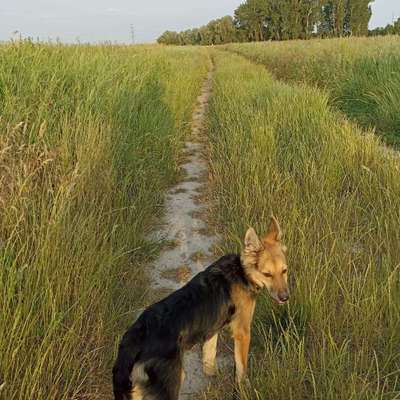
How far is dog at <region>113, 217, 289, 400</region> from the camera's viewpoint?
1.66 metres

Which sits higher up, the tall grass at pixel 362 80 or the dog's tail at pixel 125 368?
the tall grass at pixel 362 80

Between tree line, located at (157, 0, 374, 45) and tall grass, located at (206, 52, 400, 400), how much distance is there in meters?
31.7

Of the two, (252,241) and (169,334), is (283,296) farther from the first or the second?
(169,334)

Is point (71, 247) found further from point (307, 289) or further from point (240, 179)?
point (240, 179)

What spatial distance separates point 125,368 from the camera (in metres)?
1.66

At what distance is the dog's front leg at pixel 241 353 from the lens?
216 centimetres

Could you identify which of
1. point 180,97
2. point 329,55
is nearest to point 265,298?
point 180,97

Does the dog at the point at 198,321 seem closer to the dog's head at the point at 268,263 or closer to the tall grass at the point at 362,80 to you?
the dog's head at the point at 268,263

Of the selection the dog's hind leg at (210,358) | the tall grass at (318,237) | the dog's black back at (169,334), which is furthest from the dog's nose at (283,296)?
the dog's hind leg at (210,358)

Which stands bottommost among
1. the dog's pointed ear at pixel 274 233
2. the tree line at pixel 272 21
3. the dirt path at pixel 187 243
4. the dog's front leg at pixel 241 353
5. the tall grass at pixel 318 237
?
the dirt path at pixel 187 243

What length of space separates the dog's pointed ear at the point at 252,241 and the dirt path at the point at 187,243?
859 millimetres

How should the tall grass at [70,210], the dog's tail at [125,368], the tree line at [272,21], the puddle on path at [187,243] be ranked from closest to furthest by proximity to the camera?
the dog's tail at [125,368] < the tall grass at [70,210] < the puddle on path at [187,243] < the tree line at [272,21]

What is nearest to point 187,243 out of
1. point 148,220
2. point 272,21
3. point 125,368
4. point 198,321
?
point 148,220

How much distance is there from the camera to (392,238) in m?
2.98
